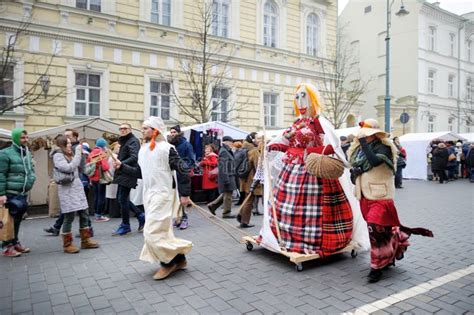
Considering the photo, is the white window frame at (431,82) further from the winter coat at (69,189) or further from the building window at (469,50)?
the winter coat at (69,189)

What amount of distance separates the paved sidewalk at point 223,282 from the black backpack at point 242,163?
220 cm

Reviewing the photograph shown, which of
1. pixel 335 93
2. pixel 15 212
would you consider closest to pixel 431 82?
pixel 335 93

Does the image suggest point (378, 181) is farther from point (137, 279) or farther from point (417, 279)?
point (137, 279)

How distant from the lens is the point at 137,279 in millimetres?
4309

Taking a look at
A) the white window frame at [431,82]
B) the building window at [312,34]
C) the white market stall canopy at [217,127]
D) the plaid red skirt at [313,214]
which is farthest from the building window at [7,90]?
the white window frame at [431,82]

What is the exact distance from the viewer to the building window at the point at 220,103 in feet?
59.7

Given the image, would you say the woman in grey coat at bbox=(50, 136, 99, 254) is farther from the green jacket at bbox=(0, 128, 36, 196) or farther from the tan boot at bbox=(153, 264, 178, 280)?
the tan boot at bbox=(153, 264, 178, 280)

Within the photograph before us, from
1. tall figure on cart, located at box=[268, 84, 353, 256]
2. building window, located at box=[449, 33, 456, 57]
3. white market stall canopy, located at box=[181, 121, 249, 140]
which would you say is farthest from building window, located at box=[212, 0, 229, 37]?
building window, located at box=[449, 33, 456, 57]

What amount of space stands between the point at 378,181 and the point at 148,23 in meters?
14.7

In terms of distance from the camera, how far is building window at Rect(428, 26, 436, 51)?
3103cm

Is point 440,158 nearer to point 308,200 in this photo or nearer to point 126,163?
point 308,200

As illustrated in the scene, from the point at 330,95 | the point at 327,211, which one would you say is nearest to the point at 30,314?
the point at 327,211

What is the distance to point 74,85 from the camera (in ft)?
48.2

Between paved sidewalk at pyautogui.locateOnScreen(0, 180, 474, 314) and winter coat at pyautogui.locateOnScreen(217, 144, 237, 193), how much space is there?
2.10 m
